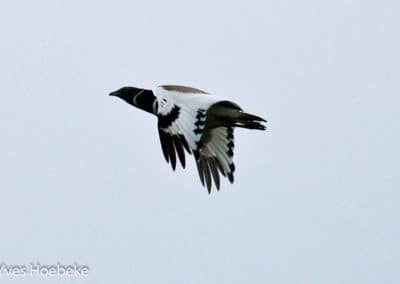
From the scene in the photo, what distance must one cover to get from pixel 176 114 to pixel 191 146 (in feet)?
1.82

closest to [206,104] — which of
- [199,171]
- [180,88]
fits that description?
[180,88]

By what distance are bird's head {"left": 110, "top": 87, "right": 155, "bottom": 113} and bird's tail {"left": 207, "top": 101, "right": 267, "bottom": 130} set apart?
1001 millimetres

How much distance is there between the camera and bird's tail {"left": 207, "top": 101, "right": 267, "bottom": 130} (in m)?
28.4

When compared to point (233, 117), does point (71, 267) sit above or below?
below

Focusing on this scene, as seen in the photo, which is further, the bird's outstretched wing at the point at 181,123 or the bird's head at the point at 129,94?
the bird's head at the point at 129,94

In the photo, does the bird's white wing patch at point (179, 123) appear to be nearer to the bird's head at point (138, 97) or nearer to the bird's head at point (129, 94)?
the bird's head at point (138, 97)

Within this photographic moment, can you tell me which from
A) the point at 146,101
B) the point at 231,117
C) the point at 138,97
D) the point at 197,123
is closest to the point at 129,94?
the point at 138,97

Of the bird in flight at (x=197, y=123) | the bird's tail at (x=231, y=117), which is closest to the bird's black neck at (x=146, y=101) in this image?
the bird in flight at (x=197, y=123)

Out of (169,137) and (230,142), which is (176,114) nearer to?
(169,137)

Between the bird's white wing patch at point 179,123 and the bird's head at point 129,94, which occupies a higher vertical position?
the bird's head at point 129,94

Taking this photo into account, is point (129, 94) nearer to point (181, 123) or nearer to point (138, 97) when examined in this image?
point (138, 97)

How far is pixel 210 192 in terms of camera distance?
96.0 ft

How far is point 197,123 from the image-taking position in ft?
88.5

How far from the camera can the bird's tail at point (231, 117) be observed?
2839 cm
